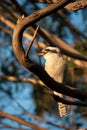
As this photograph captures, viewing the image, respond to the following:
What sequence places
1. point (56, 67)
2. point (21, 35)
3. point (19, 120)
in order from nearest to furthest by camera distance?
point (21, 35) → point (56, 67) → point (19, 120)

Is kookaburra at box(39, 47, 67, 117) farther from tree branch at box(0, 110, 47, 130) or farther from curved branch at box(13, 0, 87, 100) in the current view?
tree branch at box(0, 110, 47, 130)

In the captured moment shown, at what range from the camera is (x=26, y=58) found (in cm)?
152

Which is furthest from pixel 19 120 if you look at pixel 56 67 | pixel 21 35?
pixel 21 35

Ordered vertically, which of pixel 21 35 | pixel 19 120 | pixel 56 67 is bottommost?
pixel 21 35


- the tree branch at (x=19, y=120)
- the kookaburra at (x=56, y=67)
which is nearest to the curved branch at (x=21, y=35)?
the kookaburra at (x=56, y=67)

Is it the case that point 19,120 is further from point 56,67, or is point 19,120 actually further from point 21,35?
point 21,35

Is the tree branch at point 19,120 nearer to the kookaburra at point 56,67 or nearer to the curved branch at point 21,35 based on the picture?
the kookaburra at point 56,67

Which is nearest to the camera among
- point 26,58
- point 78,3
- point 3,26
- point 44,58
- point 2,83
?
point 26,58

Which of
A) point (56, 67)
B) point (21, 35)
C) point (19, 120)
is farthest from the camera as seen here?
point (19, 120)

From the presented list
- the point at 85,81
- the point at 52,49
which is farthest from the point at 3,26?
the point at 52,49

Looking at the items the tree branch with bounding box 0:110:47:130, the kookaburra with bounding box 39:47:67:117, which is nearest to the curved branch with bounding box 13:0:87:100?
the kookaburra with bounding box 39:47:67:117

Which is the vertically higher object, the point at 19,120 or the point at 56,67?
the point at 19,120

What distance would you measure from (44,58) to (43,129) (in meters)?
1.52

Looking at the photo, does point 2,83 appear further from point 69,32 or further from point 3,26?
point 69,32
